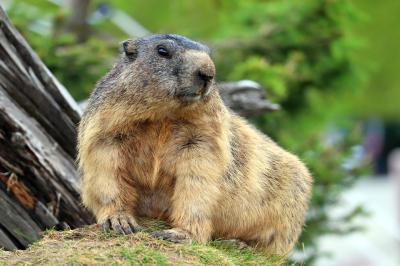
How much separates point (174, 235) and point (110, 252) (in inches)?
27.2

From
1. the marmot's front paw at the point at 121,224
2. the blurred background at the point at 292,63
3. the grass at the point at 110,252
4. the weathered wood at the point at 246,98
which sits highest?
the blurred background at the point at 292,63

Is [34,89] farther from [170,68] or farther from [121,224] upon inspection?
[121,224]

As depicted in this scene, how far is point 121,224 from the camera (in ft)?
21.5

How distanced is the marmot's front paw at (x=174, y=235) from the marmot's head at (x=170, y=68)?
101 centimetres

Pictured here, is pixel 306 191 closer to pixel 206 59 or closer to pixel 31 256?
pixel 206 59

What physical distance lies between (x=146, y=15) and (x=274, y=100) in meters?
11.1

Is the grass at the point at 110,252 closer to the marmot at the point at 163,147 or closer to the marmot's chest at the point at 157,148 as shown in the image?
the marmot at the point at 163,147

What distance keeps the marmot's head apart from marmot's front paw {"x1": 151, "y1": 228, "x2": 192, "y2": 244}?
3.30ft

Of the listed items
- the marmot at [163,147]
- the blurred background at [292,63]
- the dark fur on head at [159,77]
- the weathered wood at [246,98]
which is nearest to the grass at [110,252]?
the marmot at [163,147]

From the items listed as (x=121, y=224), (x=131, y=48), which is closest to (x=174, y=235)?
(x=121, y=224)

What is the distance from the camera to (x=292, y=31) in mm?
13250

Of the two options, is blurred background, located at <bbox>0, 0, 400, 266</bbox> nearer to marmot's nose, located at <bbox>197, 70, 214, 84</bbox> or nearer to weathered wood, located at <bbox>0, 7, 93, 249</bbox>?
weathered wood, located at <bbox>0, 7, 93, 249</bbox>

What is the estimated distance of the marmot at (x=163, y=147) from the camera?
664 cm

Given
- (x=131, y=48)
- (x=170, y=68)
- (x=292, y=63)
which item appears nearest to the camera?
(x=170, y=68)
